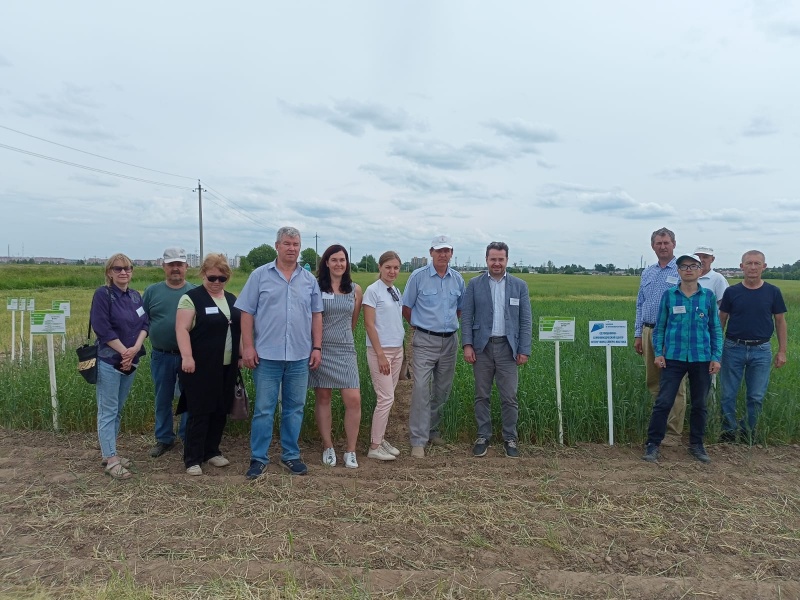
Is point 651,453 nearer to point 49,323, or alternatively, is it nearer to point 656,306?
point 656,306

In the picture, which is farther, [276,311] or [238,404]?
[238,404]

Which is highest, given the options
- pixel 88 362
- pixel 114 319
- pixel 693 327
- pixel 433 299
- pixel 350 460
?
pixel 433 299

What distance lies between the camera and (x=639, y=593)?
276cm

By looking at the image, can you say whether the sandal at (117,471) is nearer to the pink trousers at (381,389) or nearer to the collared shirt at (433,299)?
the pink trousers at (381,389)

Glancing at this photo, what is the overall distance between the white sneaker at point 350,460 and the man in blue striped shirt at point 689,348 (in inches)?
96.4

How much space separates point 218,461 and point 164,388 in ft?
2.70

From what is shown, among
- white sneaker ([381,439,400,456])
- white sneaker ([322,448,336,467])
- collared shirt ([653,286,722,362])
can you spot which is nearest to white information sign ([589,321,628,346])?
collared shirt ([653,286,722,362])

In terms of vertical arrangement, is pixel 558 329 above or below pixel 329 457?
above

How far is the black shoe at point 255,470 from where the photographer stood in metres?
4.20

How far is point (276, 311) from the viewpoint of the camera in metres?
4.21

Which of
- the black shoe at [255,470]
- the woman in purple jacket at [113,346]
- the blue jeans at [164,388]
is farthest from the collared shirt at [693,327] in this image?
the woman in purple jacket at [113,346]

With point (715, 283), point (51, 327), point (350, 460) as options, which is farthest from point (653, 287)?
point (51, 327)

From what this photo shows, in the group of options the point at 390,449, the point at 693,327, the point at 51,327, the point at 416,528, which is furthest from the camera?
the point at 51,327

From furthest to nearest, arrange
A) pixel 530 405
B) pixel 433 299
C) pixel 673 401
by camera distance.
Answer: pixel 530 405 < pixel 433 299 < pixel 673 401
